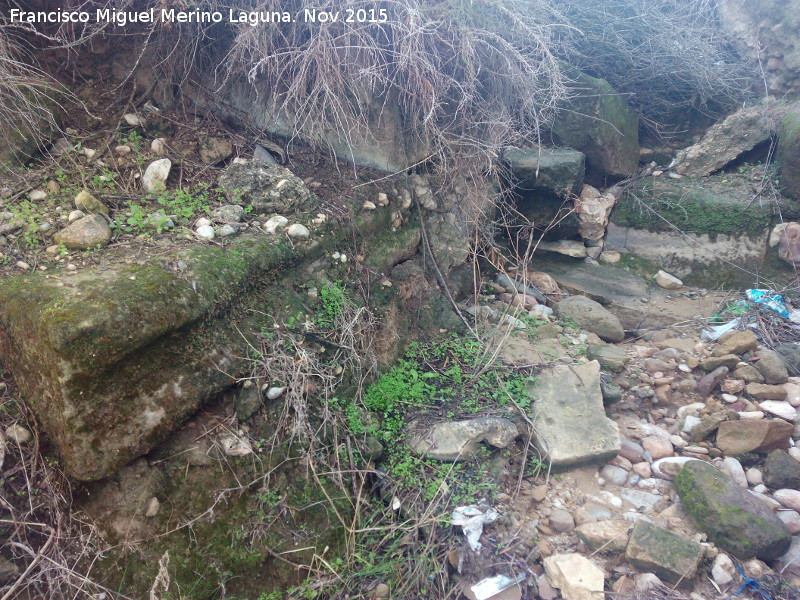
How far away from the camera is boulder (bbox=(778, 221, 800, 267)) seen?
3911mm

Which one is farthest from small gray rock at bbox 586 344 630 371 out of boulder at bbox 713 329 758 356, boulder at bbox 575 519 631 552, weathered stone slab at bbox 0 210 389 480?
weathered stone slab at bbox 0 210 389 480

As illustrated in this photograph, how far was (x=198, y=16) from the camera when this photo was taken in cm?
275

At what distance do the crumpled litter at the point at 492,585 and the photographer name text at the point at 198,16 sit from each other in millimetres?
2939

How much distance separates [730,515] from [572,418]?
2.58 ft

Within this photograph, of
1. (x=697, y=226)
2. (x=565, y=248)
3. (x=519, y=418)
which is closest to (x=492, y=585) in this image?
(x=519, y=418)

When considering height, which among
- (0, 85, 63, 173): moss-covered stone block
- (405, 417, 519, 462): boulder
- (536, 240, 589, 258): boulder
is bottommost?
(405, 417, 519, 462): boulder

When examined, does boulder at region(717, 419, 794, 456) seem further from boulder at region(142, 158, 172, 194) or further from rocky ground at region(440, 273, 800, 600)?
boulder at region(142, 158, 172, 194)

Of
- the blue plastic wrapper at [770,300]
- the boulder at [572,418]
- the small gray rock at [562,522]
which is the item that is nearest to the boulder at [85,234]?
the boulder at [572,418]

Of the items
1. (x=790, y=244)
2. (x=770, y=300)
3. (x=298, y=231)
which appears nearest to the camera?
(x=298, y=231)

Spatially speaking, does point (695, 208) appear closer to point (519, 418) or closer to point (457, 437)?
point (519, 418)

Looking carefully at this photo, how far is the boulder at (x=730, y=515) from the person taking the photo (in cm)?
207

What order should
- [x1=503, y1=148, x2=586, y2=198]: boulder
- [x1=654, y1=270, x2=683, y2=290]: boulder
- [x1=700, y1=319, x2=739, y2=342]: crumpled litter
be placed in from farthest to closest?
[x1=654, y1=270, x2=683, y2=290]: boulder → [x1=503, y1=148, x2=586, y2=198]: boulder → [x1=700, y1=319, x2=739, y2=342]: crumpled litter

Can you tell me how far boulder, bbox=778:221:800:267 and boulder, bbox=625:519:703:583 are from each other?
2950mm

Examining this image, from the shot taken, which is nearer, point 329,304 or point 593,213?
point 329,304
